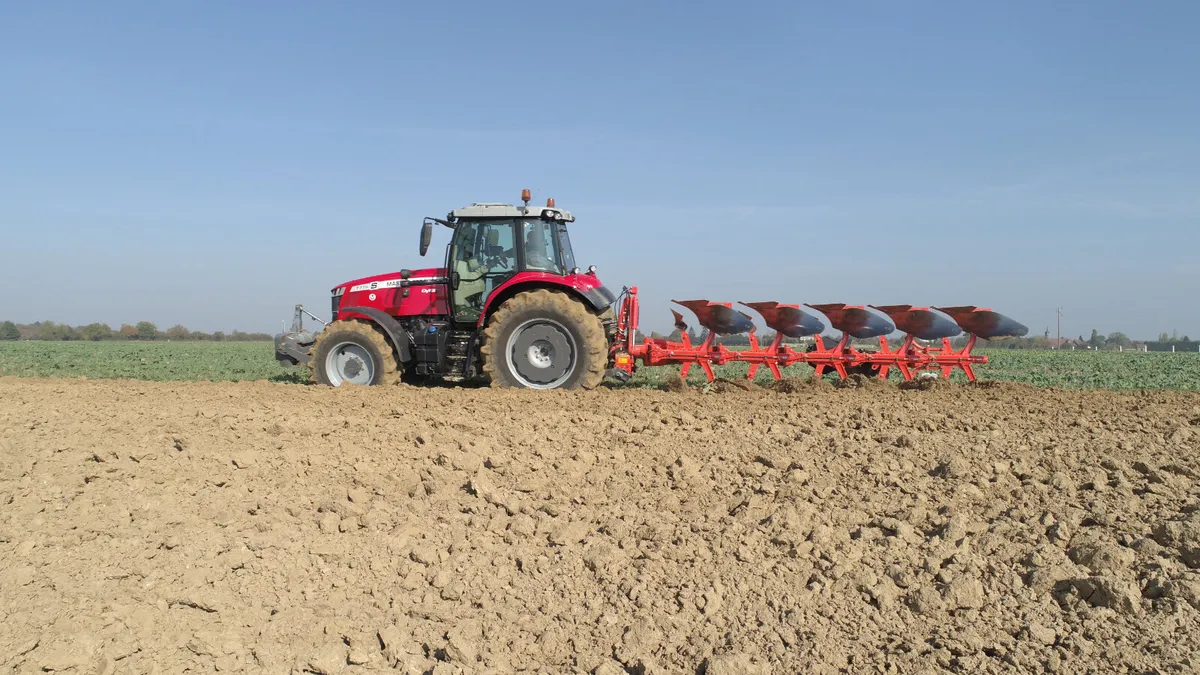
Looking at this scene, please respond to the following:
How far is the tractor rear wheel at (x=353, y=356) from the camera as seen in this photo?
9797mm

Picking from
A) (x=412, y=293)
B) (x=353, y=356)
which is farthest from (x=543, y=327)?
(x=353, y=356)

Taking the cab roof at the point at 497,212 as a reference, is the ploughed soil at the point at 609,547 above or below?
below

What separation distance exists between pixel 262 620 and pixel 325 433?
2491 mm

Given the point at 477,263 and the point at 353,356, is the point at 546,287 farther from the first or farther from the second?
the point at 353,356

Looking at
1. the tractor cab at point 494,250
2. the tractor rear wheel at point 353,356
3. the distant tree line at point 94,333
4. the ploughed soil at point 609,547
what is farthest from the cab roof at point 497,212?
the distant tree line at point 94,333

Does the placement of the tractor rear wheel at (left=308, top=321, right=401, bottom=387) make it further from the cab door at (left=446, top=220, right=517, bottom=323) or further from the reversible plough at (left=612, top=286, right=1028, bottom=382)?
the reversible plough at (left=612, top=286, right=1028, bottom=382)

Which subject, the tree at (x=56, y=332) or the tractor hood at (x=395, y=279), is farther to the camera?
the tree at (x=56, y=332)

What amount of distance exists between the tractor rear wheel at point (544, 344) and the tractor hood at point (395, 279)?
1.17m

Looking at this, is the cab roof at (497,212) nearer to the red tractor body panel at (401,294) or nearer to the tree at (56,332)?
the red tractor body panel at (401,294)

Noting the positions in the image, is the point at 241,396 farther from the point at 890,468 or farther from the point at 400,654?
the point at 890,468

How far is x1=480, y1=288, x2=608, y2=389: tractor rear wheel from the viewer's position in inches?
362

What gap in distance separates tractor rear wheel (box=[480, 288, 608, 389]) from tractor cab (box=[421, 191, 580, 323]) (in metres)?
0.42

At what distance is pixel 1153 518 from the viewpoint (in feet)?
14.2

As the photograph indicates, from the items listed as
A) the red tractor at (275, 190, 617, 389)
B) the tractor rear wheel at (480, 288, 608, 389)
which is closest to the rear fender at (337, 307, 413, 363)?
the red tractor at (275, 190, 617, 389)
